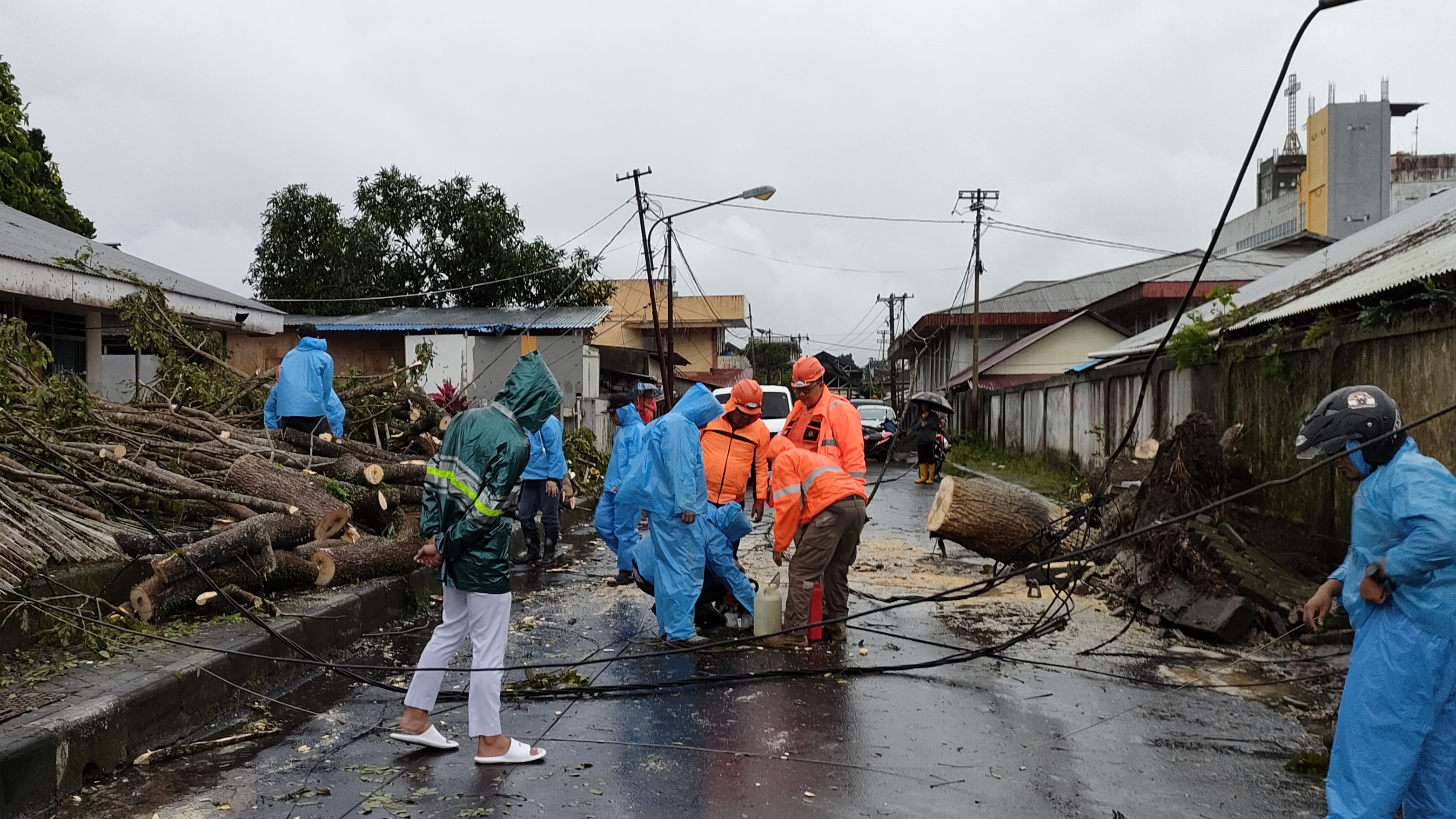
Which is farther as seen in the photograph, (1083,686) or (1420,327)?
(1420,327)

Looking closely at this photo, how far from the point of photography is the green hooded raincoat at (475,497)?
4.84 m

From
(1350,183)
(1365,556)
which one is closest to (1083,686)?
(1365,556)

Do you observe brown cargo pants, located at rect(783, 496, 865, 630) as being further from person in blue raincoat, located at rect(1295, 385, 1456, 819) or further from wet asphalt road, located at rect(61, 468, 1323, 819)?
person in blue raincoat, located at rect(1295, 385, 1456, 819)

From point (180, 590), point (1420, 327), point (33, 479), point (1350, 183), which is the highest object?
point (1350, 183)

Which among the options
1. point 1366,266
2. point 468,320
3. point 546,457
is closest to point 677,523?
point 546,457

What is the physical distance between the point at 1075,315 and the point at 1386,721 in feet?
100

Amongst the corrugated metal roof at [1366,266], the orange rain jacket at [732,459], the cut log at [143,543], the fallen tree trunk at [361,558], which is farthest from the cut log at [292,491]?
the corrugated metal roof at [1366,266]

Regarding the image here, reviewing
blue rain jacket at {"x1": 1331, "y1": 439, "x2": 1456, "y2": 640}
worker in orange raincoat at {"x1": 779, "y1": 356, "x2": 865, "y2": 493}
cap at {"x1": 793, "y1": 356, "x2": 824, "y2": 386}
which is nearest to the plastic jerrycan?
worker in orange raincoat at {"x1": 779, "y1": 356, "x2": 865, "y2": 493}

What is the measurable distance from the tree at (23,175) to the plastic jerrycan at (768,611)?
18847 mm

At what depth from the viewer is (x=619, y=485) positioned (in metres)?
9.95

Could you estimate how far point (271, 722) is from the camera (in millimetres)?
5328

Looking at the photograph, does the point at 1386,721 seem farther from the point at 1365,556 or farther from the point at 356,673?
the point at 356,673

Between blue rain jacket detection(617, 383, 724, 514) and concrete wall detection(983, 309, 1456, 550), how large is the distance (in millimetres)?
4898

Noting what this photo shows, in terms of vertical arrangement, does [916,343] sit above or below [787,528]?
above
